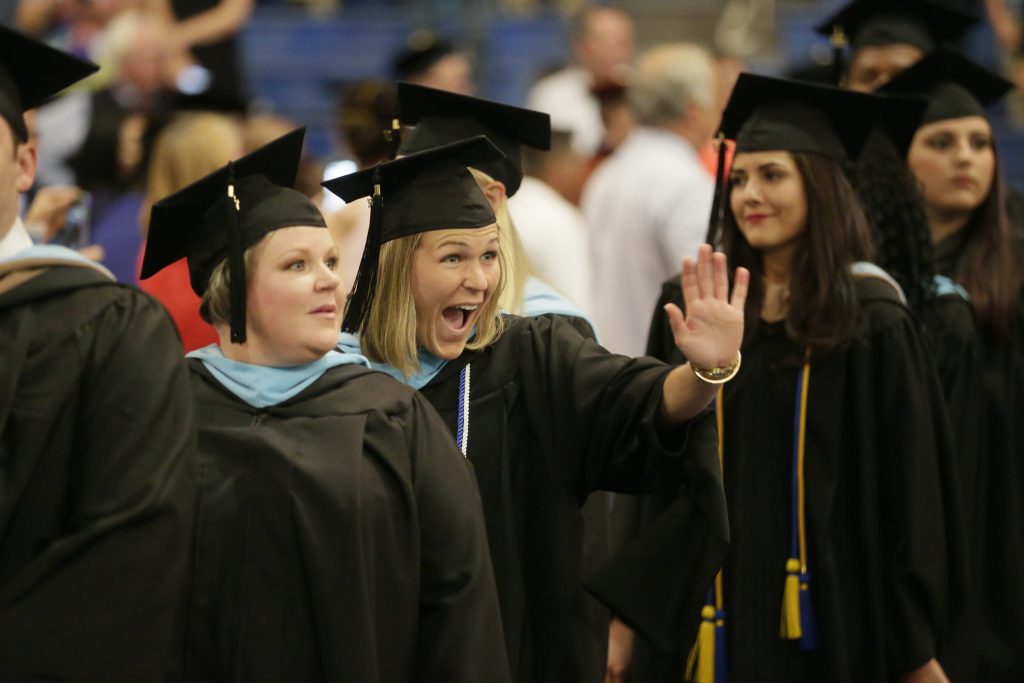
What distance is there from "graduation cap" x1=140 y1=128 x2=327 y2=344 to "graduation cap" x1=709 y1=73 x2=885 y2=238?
1.46 meters

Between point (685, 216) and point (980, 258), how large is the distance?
1551 mm

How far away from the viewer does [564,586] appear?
12.1 ft

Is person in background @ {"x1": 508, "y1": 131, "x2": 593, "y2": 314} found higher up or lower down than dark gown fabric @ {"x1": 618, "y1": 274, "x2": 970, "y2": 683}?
higher up

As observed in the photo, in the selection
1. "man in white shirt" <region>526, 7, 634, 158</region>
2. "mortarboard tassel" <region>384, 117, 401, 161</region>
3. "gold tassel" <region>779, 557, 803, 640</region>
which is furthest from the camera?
"man in white shirt" <region>526, 7, 634, 158</region>

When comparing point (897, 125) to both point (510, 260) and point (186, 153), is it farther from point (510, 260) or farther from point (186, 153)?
point (186, 153)

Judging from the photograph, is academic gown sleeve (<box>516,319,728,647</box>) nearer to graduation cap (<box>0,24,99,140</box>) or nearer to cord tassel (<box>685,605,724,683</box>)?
cord tassel (<box>685,605,724,683</box>)

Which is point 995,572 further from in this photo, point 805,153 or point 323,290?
point 323,290

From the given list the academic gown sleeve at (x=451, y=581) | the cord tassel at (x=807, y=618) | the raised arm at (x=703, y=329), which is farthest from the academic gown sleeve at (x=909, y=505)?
the academic gown sleeve at (x=451, y=581)

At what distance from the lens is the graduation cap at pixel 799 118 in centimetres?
424

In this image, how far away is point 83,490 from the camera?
9.06 ft

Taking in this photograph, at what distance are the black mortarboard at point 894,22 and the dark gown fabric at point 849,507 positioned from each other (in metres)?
1.90

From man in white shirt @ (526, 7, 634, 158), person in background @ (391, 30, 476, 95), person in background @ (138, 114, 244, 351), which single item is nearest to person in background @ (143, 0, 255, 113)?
person in background @ (391, 30, 476, 95)

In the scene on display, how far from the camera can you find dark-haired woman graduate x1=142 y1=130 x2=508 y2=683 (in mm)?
3072

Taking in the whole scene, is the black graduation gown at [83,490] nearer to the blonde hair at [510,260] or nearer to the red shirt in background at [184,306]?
the blonde hair at [510,260]
